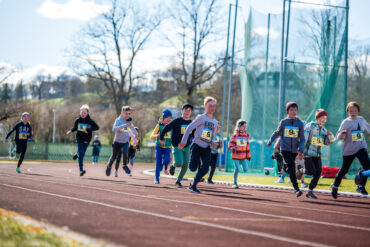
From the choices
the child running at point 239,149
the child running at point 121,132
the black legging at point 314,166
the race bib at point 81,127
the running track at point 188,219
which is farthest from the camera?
the race bib at point 81,127

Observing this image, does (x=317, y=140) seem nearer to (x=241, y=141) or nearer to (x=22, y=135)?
(x=241, y=141)

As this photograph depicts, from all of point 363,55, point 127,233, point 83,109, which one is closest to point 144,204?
point 127,233

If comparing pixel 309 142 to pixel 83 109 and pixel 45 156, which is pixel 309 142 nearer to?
pixel 83 109

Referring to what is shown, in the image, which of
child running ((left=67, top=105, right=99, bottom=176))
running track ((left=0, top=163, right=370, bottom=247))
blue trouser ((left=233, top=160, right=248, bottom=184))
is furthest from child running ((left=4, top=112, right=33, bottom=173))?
running track ((left=0, top=163, right=370, bottom=247))

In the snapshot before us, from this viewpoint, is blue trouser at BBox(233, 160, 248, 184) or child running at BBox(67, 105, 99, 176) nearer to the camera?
blue trouser at BBox(233, 160, 248, 184)

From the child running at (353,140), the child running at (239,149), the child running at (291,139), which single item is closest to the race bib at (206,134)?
the child running at (291,139)

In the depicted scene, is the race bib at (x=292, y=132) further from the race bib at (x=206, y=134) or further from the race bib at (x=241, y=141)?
the race bib at (x=241, y=141)

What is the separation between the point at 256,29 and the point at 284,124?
15.9m

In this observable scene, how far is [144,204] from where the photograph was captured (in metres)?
7.79

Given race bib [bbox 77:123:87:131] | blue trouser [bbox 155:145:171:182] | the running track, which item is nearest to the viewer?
the running track

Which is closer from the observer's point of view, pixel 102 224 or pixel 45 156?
pixel 102 224

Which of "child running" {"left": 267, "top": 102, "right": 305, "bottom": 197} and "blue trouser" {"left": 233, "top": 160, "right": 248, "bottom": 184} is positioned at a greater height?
"child running" {"left": 267, "top": 102, "right": 305, "bottom": 197}

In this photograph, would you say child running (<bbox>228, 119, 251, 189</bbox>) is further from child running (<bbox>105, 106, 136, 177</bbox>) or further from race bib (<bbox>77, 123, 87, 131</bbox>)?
race bib (<bbox>77, 123, 87, 131</bbox>)

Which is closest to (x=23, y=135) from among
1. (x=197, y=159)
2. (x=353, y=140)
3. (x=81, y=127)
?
(x=81, y=127)
